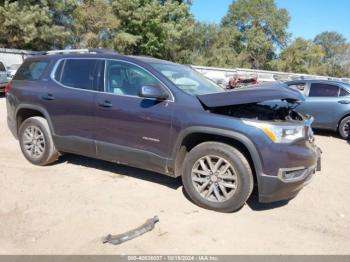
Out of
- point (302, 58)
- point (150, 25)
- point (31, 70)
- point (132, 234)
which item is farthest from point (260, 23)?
point (132, 234)

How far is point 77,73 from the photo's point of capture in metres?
5.12

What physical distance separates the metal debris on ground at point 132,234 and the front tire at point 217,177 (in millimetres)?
657

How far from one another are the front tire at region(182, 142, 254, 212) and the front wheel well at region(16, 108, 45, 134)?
9.08 feet

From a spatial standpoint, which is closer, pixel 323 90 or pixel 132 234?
pixel 132 234

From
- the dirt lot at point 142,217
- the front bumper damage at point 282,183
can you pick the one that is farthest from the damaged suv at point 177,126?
the dirt lot at point 142,217

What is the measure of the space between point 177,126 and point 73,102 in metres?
1.68

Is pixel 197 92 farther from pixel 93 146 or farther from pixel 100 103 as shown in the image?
pixel 93 146

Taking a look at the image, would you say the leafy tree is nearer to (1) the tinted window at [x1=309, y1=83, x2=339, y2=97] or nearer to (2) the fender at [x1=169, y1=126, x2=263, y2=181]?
(1) the tinted window at [x1=309, y1=83, x2=339, y2=97]

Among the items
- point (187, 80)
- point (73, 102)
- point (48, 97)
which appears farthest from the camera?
point (48, 97)

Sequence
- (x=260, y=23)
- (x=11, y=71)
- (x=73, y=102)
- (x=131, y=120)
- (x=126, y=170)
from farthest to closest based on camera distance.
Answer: (x=260, y=23) < (x=11, y=71) < (x=126, y=170) < (x=73, y=102) < (x=131, y=120)

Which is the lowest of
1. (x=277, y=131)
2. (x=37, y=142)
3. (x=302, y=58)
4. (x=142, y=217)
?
(x=142, y=217)

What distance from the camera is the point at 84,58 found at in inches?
201

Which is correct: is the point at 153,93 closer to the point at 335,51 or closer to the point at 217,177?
the point at 217,177

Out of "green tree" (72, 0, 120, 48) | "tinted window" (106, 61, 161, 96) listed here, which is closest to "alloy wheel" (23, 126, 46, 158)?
"tinted window" (106, 61, 161, 96)
